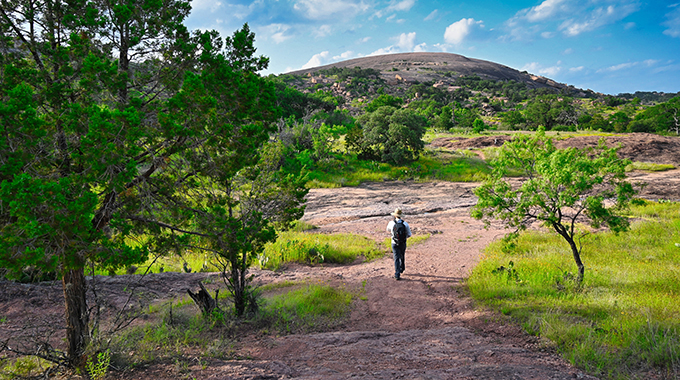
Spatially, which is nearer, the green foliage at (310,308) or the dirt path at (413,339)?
the dirt path at (413,339)

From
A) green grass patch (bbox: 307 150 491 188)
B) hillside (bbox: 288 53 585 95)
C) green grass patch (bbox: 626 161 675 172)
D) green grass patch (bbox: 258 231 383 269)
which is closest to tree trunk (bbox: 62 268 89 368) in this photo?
green grass patch (bbox: 258 231 383 269)

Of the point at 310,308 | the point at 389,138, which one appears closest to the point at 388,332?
the point at 310,308

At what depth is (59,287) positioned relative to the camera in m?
6.84

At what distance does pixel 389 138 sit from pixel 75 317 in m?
22.7

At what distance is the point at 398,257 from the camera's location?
27.1ft

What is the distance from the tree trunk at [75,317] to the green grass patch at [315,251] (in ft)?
16.0

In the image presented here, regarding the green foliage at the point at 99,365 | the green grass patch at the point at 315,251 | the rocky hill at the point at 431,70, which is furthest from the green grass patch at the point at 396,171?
the rocky hill at the point at 431,70

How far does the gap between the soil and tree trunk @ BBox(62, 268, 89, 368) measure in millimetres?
249

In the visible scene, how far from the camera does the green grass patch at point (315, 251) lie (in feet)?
32.2

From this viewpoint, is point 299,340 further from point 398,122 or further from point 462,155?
point 462,155

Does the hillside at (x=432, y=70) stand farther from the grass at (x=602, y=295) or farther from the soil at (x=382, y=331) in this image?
the soil at (x=382, y=331)

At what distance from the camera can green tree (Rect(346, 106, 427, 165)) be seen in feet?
80.9

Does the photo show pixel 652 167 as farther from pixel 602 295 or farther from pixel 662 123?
pixel 602 295

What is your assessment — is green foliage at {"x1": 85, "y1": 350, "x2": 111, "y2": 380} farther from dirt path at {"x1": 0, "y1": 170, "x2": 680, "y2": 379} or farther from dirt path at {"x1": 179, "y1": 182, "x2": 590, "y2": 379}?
dirt path at {"x1": 179, "y1": 182, "x2": 590, "y2": 379}
